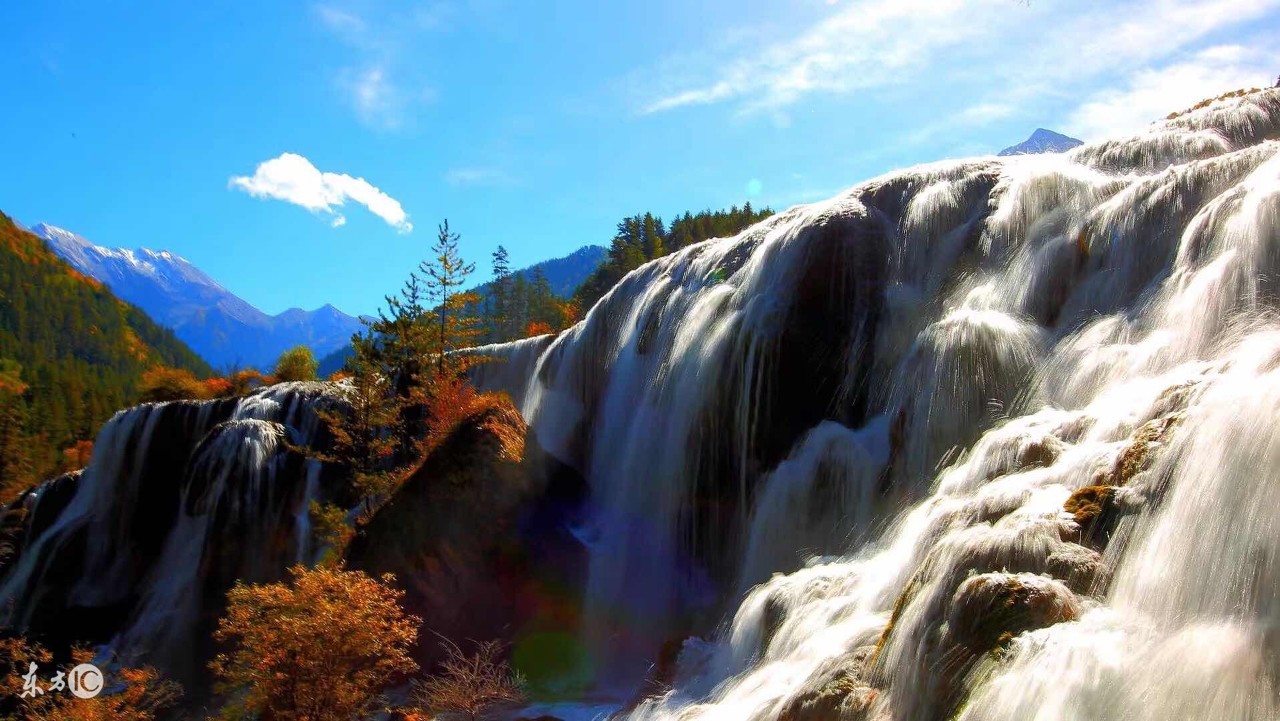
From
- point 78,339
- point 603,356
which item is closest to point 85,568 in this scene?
point 603,356

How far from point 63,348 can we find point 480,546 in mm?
167247

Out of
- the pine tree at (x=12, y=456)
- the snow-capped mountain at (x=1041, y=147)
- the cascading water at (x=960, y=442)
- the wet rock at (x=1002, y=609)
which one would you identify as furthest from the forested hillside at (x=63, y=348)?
the wet rock at (x=1002, y=609)

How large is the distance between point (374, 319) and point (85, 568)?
43.3ft

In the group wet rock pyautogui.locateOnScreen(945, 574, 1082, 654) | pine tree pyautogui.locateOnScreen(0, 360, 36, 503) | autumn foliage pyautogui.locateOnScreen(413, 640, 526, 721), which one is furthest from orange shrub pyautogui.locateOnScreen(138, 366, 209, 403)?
wet rock pyautogui.locateOnScreen(945, 574, 1082, 654)

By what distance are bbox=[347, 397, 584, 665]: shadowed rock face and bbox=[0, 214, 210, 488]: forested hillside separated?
187ft

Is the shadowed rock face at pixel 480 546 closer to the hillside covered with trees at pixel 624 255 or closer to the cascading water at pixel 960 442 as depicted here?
the cascading water at pixel 960 442

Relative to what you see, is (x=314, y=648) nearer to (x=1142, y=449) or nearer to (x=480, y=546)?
(x=480, y=546)

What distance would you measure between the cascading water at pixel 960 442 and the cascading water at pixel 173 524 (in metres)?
9.38

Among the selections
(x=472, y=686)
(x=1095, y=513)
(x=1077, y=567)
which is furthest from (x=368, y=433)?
(x=1077, y=567)

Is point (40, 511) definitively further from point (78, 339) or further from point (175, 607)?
point (78, 339)

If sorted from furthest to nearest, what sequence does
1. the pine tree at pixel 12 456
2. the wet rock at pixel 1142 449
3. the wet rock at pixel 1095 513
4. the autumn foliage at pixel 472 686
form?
the pine tree at pixel 12 456, the autumn foliage at pixel 472 686, the wet rock at pixel 1142 449, the wet rock at pixel 1095 513

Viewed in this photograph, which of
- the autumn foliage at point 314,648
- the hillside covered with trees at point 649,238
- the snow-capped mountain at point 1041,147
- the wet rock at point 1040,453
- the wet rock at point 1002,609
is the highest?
the hillside covered with trees at point 649,238

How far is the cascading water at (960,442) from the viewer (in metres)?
6.33

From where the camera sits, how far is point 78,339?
155 m
